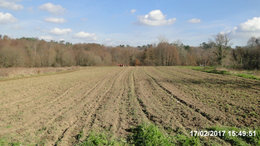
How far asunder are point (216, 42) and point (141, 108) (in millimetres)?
42041

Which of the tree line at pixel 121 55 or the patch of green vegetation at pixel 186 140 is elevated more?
the tree line at pixel 121 55

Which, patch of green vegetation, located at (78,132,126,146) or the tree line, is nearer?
patch of green vegetation, located at (78,132,126,146)

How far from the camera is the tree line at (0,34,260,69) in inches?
1811

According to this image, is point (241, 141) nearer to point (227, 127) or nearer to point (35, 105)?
point (227, 127)

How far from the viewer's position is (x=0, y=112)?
8844 mm

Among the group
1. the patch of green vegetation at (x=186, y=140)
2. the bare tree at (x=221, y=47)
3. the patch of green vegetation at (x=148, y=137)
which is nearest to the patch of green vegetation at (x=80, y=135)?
the patch of green vegetation at (x=148, y=137)

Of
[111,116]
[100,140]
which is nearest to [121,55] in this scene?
[111,116]

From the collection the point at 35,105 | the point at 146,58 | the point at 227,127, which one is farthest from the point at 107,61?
the point at 227,127

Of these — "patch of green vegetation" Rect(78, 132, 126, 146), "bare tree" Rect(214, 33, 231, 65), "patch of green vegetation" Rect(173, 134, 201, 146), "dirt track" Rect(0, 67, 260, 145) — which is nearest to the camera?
"patch of green vegetation" Rect(173, 134, 201, 146)

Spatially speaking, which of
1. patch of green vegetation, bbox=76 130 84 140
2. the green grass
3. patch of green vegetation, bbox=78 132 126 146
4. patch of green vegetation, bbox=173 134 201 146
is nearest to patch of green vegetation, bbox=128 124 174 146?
the green grass

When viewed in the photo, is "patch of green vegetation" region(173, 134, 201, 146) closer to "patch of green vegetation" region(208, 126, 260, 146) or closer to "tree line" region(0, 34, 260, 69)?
"patch of green vegetation" region(208, 126, 260, 146)

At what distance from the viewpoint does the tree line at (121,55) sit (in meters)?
46.0

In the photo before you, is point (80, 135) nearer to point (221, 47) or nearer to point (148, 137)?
point (148, 137)

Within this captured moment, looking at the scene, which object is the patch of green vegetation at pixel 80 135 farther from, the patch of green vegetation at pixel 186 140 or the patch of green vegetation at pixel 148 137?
the patch of green vegetation at pixel 186 140
